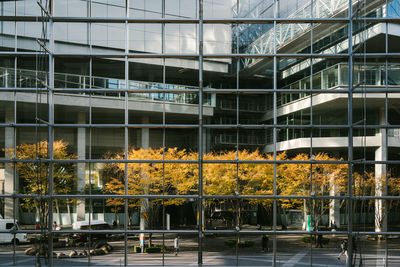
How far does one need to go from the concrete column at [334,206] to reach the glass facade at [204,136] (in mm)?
50

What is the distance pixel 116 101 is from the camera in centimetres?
1414

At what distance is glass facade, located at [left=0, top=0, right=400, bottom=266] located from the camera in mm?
13664

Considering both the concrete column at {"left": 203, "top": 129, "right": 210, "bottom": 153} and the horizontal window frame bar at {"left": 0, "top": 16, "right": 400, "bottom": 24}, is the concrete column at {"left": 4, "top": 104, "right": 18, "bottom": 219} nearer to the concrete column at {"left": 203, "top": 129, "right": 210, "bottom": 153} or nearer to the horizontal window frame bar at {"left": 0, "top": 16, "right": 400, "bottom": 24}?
the horizontal window frame bar at {"left": 0, "top": 16, "right": 400, "bottom": 24}

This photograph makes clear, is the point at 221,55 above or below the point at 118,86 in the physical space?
above

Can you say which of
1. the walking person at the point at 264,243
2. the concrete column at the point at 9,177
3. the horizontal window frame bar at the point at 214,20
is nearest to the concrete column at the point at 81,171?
the concrete column at the point at 9,177

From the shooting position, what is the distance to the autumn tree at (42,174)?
45.6 feet

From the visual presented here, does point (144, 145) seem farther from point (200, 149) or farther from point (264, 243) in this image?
point (264, 243)

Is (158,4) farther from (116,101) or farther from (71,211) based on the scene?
(71,211)

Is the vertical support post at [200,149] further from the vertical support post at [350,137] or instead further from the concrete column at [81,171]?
the vertical support post at [350,137]

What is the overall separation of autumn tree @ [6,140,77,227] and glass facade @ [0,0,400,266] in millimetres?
55

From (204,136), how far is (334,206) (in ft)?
18.4

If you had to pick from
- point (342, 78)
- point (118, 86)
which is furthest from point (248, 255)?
point (118, 86)

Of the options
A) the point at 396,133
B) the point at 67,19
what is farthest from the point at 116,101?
the point at 396,133

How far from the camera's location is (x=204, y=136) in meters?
13.9
